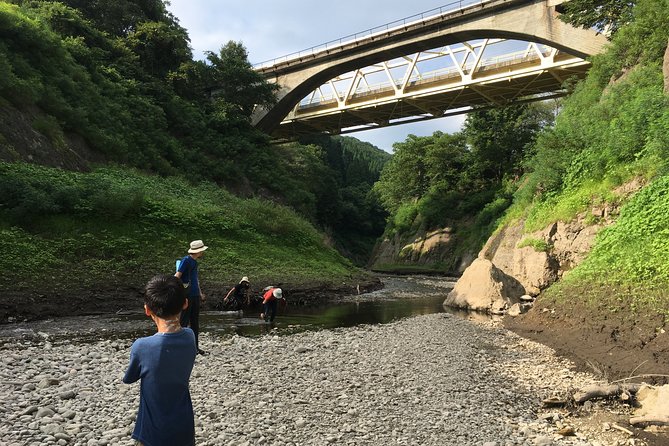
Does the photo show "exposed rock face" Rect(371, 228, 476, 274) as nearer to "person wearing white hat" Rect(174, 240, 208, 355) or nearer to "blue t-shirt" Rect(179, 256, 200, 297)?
"person wearing white hat" Rect(174, 240, 208, 355)

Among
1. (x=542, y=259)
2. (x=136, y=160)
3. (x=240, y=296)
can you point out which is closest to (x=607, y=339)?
(x=542, y=259)

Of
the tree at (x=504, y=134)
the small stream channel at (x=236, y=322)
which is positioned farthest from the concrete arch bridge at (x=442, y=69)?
the small stream channel at (x=236, y=322)

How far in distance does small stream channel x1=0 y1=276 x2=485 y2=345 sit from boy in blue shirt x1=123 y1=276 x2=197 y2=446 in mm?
9114

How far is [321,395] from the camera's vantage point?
22.9 ft

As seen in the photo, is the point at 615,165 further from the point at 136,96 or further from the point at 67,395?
the point at 136,96

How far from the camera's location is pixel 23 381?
23.0 ft

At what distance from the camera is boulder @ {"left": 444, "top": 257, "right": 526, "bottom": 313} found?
1727 cm

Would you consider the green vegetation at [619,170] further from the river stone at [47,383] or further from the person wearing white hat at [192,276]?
the river stone at [47,383]

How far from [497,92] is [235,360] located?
135ft

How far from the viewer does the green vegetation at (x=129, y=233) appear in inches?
632

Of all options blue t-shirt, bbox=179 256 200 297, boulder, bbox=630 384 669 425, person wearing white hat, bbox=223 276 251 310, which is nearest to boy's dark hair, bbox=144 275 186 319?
blue t-shirt, bbox=179 256 200 297

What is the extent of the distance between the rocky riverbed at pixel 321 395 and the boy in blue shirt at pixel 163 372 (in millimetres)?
2463

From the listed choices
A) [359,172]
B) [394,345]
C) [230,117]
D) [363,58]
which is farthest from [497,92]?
[359,172]

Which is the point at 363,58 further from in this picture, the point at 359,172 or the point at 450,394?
the point at 359,172
